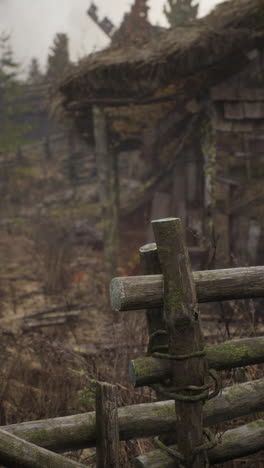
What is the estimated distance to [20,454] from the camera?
1.71 metres

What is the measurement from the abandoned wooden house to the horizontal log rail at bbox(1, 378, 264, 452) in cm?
308

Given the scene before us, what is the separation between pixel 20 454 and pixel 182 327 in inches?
33.3

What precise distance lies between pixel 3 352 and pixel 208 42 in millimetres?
4714

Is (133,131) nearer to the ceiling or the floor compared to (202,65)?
nearer to the floor

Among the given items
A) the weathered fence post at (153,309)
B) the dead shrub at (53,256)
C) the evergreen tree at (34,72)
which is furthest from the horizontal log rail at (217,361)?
the evergreen tree at (34,72)

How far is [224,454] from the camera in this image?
227cm

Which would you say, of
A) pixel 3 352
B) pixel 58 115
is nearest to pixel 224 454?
pixel 3 352

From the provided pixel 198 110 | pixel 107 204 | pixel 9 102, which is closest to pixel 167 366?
pixel 107 204

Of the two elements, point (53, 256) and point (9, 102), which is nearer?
point (53, 256)

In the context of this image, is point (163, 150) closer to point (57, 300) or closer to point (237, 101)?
point (237, 101)

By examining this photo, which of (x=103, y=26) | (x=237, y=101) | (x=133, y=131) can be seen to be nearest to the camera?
(x=237, y=101)

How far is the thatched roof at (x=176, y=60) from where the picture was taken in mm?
5891

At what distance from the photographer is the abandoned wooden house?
6043 millimetres

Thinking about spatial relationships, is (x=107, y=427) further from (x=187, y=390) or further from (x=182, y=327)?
(x=182, y=327)
